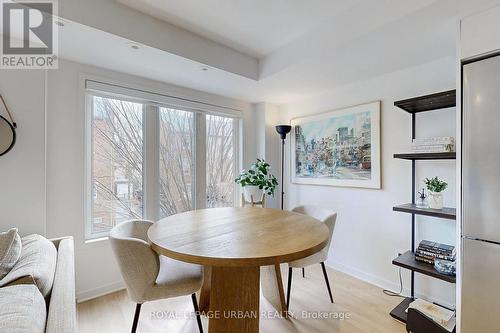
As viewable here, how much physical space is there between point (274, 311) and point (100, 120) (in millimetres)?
2571

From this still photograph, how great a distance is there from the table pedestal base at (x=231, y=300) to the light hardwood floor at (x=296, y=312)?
0.64m

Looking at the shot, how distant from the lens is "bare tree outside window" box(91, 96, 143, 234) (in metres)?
2.48

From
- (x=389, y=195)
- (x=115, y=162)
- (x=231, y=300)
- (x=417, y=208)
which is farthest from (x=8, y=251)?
(x=389, y=195)

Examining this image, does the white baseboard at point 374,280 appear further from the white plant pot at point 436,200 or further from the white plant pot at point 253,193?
the white plant pot at point 253,193

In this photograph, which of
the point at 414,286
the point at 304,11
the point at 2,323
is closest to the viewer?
the point at 2,323

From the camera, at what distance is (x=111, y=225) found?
2572 millimetres

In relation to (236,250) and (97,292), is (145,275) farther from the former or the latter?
(97,292)

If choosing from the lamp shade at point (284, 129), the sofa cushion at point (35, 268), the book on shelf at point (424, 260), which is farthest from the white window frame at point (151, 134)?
the book on shelf at point (424, 260)

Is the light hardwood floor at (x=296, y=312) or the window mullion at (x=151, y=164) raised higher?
the window mullion at (x=151, y=164)

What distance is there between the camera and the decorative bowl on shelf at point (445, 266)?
1775mm

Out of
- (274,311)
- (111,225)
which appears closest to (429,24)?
(274,311)

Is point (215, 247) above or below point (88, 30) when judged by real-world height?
below

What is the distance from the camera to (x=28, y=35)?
1.85 metres

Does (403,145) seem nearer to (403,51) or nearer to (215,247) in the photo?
(403,51)
